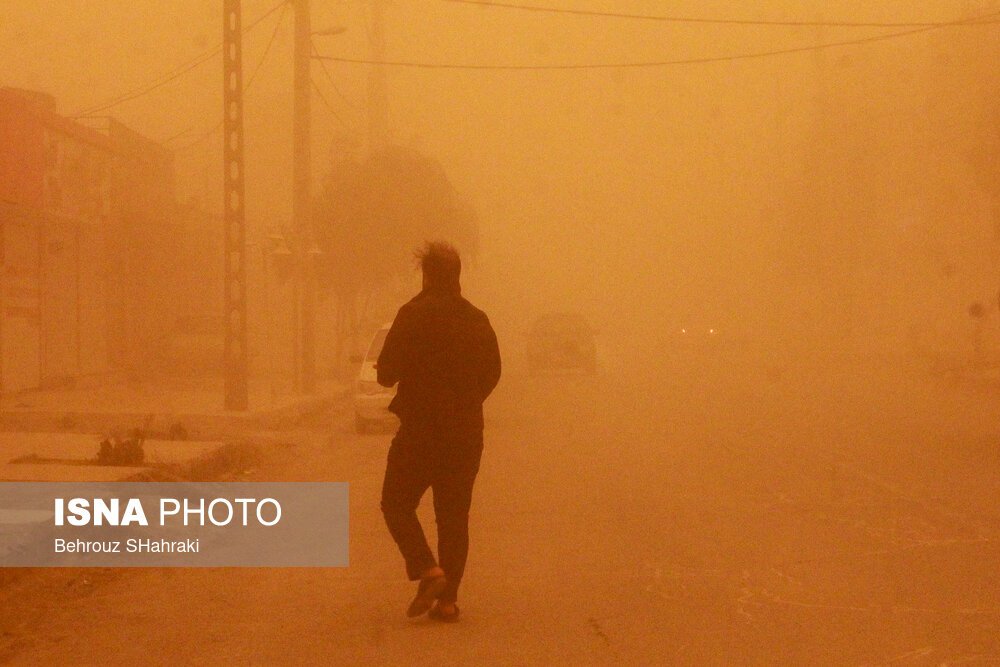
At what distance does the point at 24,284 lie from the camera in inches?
988

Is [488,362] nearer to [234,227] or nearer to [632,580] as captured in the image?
[632,580]

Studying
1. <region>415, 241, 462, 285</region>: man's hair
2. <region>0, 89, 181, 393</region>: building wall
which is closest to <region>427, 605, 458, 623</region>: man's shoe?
<region>415, 241, 462, 285</region>: man's hair

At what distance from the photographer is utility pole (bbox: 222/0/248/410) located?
2009 cm

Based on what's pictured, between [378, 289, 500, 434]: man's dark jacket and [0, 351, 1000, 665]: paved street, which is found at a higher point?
[378, 289, 500, 434]: man's dark jacket

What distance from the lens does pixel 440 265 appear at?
6.77 m

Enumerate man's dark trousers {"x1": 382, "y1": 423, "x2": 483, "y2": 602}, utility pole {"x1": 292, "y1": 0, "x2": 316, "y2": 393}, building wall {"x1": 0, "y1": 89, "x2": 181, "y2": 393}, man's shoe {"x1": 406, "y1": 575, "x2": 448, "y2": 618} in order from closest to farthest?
man's shoe {"x1": 406, "y1": 575, "x2": 448, "y2": 618} → man's dark trousers {"x1": 382, "y1": 423, "x2": 483, "y2": 602} → building wall {"x1": 0, "y1": 89, "x2": 181, "y2": 393} → utility pole {"x1": 292, "y1": 0, "x2": 316, "y2": 393}

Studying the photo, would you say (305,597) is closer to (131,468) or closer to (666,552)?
(666,552)

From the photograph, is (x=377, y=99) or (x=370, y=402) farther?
(x=377, y=99)

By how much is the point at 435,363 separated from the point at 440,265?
1.76 feet

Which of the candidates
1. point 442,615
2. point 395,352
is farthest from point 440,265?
point 442,615

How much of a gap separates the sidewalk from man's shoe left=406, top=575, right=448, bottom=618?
11273mm

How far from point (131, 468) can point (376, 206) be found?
77.3 ft

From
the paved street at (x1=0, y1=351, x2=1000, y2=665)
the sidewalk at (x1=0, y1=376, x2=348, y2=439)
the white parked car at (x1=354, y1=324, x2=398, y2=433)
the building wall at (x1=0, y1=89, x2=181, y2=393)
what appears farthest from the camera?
the building wall at (x1=0, y1=89, x2=181, y2=393)

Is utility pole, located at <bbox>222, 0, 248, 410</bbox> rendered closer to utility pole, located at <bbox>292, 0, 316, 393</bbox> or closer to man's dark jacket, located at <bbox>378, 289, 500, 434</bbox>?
utility pole, located at <bbox>292, 0, 316, 393</bbox>
